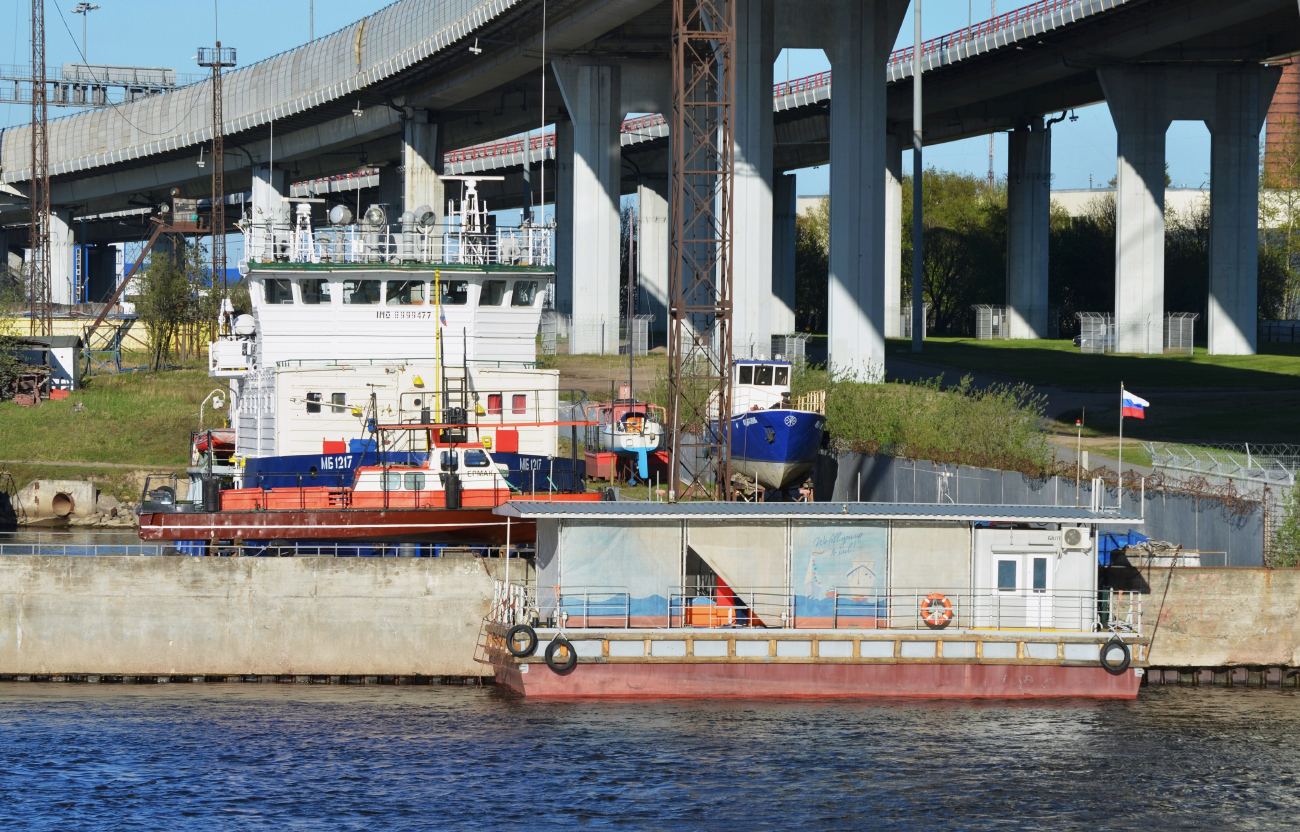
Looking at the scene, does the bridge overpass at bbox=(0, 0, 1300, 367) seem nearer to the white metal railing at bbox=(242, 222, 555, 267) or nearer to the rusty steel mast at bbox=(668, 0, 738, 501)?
the white metal railing at bbox=(242, 222, 555, 267)

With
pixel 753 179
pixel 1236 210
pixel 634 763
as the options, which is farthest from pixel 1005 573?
pixel 1236 210

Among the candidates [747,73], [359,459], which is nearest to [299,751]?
[359,459]

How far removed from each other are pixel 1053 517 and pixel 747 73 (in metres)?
43.3

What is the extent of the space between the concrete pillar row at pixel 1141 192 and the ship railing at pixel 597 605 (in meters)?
68.3

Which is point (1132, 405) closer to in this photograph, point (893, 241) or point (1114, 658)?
point (1114, 658)

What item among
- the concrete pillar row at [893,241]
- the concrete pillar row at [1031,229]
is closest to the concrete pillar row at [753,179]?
the concrete pillar row at [893,241]

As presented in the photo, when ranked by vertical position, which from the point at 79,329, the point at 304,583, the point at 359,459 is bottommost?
the point at 304,583

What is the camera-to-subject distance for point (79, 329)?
105625 mm

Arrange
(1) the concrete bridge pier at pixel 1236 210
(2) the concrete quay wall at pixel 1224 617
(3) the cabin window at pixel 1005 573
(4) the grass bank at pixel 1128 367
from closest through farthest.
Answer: (3) the cabin window at pixel 1005 573 < (2) the concrete quay wall at pixel 1224 617 < (4) the grass bank at pixel 1128 367 < (1) the concrete bridge pier at pixel 1236 210

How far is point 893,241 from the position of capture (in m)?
112

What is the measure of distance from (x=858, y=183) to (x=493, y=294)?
29540 mm

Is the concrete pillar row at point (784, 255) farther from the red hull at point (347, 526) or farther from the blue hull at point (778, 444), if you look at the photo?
the red hull at point (347, 526)

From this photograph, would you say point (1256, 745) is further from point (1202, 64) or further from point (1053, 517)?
point (1202, 64)

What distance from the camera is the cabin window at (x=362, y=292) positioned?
44.2 metres
